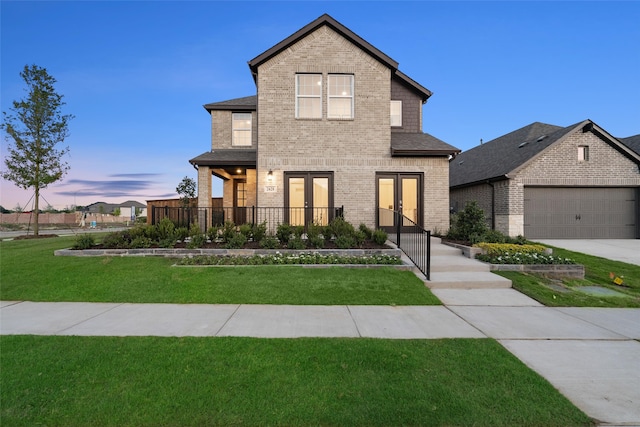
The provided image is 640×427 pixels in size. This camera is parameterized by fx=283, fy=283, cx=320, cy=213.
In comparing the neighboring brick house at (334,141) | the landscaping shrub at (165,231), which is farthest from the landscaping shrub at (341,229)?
the landscaping shrub at (165,231)

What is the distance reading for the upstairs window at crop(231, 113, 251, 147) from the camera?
13859 millimetres

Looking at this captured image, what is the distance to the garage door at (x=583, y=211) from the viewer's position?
13453mm

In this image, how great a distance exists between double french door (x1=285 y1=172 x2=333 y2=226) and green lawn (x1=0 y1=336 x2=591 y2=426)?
7.71 m

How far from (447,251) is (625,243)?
9723mm

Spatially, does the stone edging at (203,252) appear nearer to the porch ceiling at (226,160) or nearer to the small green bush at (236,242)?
the small green bush at (236,242)

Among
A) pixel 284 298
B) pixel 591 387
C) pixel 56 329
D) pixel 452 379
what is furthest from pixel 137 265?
pixel 591 387

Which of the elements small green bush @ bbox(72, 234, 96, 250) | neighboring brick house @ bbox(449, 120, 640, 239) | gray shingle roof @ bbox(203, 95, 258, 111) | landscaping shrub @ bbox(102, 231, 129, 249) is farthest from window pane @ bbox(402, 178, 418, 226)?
small green bush @ bbox(72, 234, 96, 250)

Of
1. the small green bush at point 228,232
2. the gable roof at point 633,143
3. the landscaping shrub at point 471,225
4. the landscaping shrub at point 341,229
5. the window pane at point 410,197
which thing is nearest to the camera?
the small green bush at point 228,232

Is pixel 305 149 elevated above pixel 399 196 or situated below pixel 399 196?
above

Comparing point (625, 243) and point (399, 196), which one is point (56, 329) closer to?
point (399, 196)

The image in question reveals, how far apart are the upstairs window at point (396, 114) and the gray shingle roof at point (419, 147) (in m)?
1.16

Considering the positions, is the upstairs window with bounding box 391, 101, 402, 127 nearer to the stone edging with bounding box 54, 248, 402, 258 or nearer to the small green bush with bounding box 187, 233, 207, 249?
the stone edging with bounding box 54, 248, 402, 258

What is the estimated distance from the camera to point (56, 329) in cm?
393

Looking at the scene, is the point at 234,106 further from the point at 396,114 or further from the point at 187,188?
the point at 187,188
